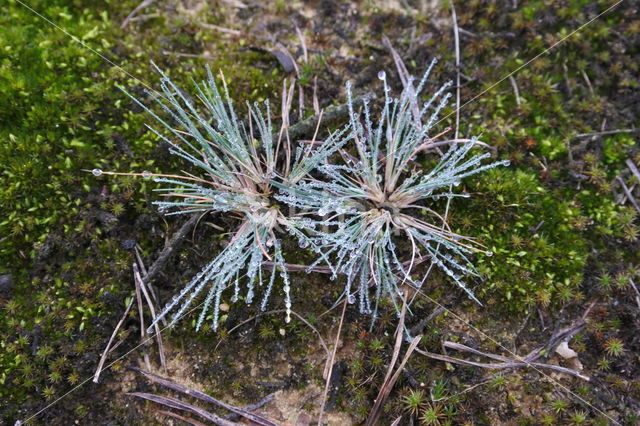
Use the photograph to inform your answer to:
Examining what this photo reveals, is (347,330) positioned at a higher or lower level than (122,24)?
lower

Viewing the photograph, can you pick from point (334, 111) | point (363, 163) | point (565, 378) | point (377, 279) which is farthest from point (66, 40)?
point (565, 378)

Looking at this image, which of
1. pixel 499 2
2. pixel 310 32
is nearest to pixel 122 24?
pixel 310 32

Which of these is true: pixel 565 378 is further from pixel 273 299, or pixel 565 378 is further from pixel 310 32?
pixel 310 32

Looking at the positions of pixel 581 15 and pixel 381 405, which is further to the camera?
pixel 581 15

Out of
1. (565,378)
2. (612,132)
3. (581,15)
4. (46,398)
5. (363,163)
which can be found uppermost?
(581,15)

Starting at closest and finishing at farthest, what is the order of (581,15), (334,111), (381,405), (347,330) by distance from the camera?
(381,405), (347,330), (334,111), (581,15)

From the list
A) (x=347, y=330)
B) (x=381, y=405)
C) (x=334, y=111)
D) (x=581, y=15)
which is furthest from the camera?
(x=581, y=15)

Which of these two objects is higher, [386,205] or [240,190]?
Result: [240,190]
